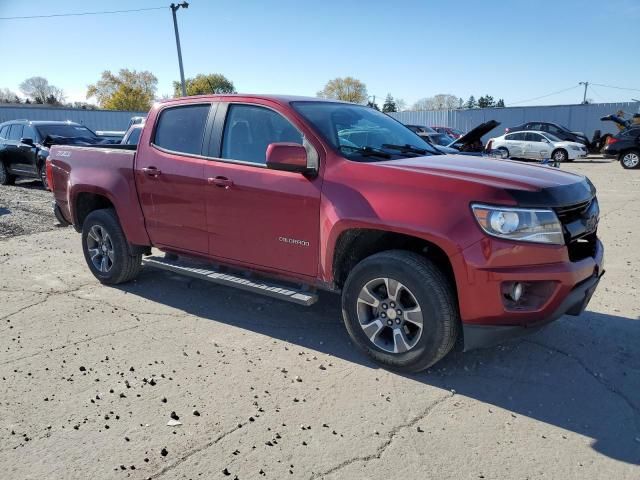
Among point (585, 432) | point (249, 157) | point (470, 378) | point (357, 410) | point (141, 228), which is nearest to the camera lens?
point (585, 432)

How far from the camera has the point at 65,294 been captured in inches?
217

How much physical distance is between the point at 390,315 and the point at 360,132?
1.58 meters

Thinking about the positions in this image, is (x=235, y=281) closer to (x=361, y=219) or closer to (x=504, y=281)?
(x=361, y=219)

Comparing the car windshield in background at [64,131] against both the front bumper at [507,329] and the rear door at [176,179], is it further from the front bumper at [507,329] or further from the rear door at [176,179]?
the front bumper at [507,329]

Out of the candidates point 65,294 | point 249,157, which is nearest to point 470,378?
point 249,157

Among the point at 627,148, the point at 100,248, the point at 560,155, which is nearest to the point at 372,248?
the point at 100,248

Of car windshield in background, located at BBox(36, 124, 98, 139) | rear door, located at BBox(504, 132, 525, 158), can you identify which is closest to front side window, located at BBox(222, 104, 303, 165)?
car windshield in background, located at BBox(36, 124, 98, 139)

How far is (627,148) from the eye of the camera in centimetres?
1922

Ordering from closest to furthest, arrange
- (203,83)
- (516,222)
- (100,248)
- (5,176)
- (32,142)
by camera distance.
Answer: (516,222), (100,248), (32,142), (5,176), (203,83)

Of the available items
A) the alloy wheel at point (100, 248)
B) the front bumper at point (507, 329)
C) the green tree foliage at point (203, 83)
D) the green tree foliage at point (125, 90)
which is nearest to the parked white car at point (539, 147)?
the alloy wheel at point (100, 248)

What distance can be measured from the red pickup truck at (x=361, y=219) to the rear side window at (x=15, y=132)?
10.1m

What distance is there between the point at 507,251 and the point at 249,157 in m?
2.22

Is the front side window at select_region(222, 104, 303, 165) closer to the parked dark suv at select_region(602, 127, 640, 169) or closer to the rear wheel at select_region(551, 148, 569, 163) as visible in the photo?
the parked dark suv at select_region(602, 127, 640, 169)

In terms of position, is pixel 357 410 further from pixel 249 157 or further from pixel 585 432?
pixel 249 157
